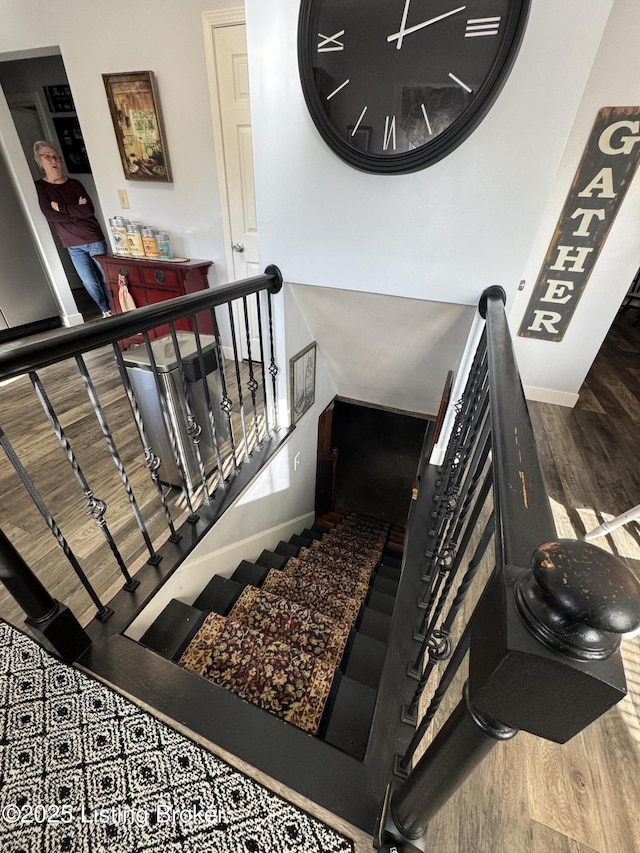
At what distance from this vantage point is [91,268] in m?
3.64

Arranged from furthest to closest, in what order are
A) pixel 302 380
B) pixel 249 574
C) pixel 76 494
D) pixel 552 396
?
pixel 552 396
pixel 302 380
pixel 249 574
pixel 76 494

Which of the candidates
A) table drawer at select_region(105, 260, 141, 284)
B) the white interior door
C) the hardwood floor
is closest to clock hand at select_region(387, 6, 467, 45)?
the white interior door

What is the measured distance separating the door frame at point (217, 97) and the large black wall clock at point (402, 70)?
1.67m

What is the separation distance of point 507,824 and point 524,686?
0.85 meters

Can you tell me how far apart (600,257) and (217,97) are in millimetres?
2877

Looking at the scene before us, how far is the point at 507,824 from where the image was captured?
847mm

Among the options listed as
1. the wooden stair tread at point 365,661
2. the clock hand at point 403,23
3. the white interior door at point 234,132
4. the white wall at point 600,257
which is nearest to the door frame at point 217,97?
the white interior door at point 234,132

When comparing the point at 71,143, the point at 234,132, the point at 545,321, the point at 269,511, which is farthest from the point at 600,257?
the point at 71,143

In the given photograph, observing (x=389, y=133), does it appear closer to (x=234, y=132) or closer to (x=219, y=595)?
(x=234, y=132)

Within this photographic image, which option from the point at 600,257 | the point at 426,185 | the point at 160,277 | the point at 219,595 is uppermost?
the point at 426,185

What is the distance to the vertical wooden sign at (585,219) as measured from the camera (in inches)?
86.4

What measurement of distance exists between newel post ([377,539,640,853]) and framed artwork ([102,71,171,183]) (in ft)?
12.0

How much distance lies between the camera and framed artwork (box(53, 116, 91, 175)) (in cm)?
432

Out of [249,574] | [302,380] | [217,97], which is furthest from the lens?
[217,97]
